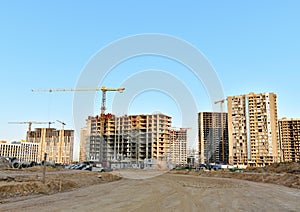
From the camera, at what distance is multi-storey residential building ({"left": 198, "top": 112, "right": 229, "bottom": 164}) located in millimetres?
148250

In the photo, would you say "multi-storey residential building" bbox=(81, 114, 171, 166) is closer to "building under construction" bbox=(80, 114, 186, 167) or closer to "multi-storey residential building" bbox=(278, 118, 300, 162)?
"building under construction" bbox=(80, 114, 186, 167)

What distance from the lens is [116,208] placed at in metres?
14.6

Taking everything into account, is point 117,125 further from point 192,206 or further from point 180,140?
point 192,206

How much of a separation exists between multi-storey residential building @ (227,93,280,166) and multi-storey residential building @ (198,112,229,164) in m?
17.9

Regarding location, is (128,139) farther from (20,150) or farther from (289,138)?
(20,150)

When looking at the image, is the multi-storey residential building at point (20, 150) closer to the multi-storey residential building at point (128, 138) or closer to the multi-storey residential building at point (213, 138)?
the multi-storey residential building at point (128, 138)

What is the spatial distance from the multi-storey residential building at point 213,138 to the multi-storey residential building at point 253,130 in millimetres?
17851

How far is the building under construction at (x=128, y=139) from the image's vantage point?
11181cm

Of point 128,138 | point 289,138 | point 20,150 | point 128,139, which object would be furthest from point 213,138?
point 20,150

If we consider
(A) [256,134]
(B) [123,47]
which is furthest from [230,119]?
(B) [123,47]

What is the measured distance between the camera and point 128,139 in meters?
120

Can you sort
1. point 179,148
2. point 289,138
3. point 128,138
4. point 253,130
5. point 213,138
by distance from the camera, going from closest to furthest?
point 128,138 → point 253,130 → point 289,138 → point 213,138 → point 179,148

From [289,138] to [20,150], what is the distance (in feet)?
528

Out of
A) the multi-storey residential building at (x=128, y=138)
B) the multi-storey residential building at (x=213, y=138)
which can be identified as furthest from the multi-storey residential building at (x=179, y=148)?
the multi-storey residential building at (x=128, y=138)
